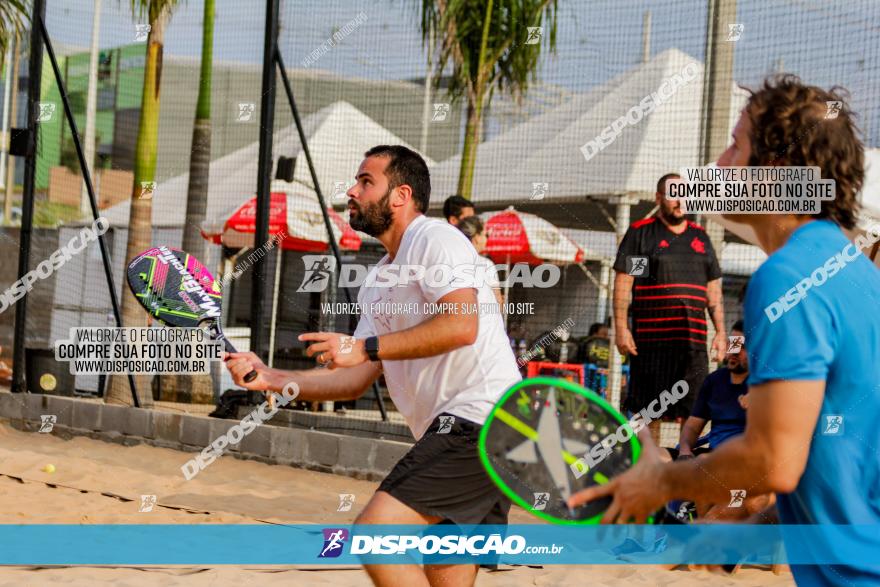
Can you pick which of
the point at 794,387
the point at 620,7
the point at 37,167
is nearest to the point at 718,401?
the point at 620,7

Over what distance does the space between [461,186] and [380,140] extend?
184 cm

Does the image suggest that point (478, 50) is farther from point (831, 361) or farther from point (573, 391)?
point (831, 361)

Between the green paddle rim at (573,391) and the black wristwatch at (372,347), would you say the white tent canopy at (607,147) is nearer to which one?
the black wristwatch at (372,347)

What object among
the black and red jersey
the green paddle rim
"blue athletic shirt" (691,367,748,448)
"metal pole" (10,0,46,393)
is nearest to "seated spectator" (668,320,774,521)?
"blue athletic shirt" (691,367,748,448)

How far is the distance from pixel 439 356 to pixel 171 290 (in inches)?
46.0

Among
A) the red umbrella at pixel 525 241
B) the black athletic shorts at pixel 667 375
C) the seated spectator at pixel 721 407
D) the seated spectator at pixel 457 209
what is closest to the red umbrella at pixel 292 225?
the red umbrella at pixel 525 241

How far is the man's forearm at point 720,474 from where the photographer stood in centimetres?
180

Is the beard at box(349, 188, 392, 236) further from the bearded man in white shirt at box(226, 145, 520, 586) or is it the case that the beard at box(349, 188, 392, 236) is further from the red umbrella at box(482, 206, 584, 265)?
the red umbrella at box(482, 206, 584, 265)

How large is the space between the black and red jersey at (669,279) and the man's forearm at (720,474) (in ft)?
15.6

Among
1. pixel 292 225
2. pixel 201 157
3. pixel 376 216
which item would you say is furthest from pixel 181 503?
pixel 201 157

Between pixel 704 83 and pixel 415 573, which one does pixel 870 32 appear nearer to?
pixel 704 83

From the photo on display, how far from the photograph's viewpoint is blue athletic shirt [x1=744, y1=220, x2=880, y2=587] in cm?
179

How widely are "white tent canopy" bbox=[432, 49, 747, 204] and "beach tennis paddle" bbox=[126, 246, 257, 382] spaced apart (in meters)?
5.14

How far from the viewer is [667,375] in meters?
6.60
